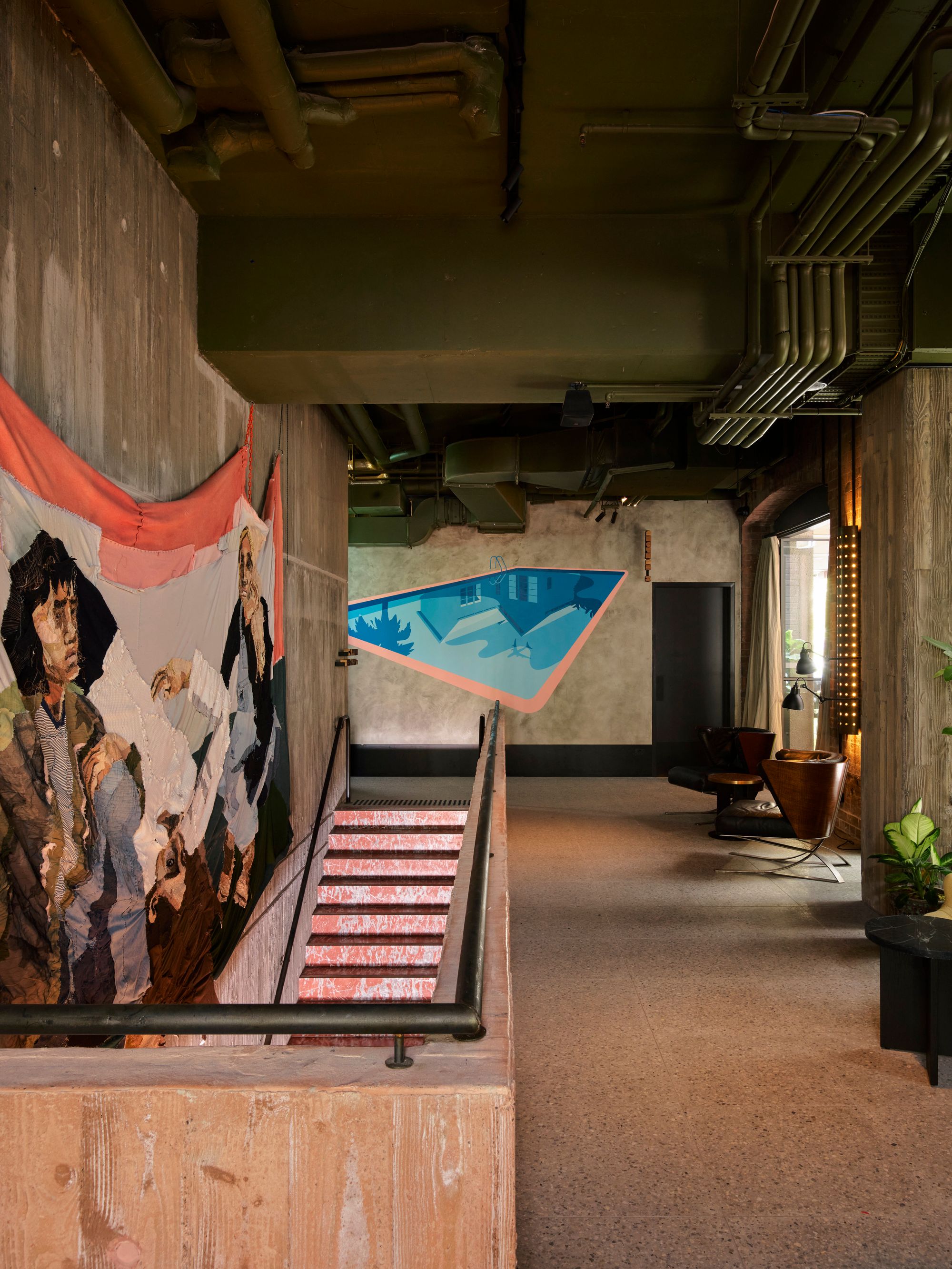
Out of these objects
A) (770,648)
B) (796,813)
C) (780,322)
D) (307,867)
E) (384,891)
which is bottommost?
(384,891)

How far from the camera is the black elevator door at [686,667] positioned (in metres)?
10.4

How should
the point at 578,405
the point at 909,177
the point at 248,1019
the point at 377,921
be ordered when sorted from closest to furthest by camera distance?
1. the point at 248,1019
2. the point at 909,177
3. the point at 578,405
4. the point at 377,921

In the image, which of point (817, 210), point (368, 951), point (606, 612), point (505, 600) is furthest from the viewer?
point (505, 600)

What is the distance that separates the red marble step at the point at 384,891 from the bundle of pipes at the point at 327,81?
5.30 m

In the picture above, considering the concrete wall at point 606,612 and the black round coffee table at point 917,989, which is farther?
the concrete wall at point 606,612

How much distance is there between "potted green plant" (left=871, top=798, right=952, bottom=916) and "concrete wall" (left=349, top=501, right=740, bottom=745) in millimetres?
6180

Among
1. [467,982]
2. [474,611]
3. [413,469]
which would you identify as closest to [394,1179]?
[467,982]

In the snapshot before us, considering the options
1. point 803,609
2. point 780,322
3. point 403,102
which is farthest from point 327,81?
point 803,609

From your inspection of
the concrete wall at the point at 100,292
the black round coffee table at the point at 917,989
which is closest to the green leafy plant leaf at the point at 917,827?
the black round coffee table at the point at 917,989

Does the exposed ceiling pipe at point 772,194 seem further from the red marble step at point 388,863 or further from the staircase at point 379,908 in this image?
the red marble step at point 388,863

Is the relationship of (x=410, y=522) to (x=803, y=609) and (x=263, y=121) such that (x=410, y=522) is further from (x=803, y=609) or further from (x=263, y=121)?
(x=263, y=121)

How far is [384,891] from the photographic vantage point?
6.75 m

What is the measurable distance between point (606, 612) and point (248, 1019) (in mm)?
9441

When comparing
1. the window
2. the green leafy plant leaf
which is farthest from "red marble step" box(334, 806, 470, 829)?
the green leafy plant leaf
